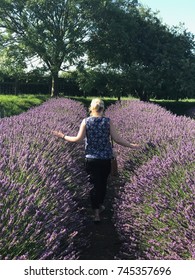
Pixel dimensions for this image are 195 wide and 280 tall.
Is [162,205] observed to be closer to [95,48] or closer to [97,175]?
[97,175]

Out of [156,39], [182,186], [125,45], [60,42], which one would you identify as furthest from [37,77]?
[182,186]

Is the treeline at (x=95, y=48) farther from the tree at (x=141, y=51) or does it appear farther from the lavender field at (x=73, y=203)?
the lavender field at (x=73, y=203)

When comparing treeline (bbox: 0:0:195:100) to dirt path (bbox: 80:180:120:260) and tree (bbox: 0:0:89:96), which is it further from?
dirt path (bbox: 80:180:120:260)

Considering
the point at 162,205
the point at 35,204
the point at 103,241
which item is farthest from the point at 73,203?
the point at 103,241

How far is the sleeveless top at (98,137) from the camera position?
5.54m

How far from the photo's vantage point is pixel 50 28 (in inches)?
1072

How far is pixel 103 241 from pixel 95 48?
24.0 meters

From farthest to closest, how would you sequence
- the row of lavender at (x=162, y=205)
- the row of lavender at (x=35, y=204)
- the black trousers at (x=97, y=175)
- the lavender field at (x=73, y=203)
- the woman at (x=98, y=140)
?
the black trousers at (x=97, y=175) → the woman at (x=98, y=140) → the row of lavender at (x=162, y=205) → the lavender field at (x=73, y=203) → the row of lavender at (x=35, y=204)

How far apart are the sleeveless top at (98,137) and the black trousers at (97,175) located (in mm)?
82

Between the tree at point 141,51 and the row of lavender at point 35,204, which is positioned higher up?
the tree at point 141,51

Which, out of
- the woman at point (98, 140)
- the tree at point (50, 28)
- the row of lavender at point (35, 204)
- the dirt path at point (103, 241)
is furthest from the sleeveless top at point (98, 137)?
the tree at point (50, 28)

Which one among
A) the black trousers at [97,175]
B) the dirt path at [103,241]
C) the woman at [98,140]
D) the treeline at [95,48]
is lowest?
the dirt path at [103,241]

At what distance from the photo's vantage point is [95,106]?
5.47 m

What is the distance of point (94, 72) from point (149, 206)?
79.2 feet
